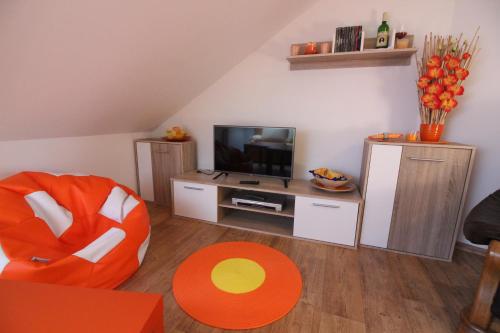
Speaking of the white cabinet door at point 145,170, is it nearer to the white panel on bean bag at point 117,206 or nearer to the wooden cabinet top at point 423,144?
the white panel on bean bag at point 117,206

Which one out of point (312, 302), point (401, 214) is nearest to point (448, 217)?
point (401, 214)

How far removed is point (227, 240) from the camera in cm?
225

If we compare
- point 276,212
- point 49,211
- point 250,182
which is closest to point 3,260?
point 49,211

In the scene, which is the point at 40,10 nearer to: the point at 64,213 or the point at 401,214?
the point at 64,213

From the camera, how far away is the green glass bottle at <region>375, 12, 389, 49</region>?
6.66 ft

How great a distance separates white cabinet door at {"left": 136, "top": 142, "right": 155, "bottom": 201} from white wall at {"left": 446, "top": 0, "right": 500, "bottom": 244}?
129 inches

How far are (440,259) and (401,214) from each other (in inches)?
19.8

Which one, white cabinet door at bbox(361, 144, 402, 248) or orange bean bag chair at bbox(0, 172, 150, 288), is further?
white cabinet door at bbox(361, 144, 402, 248)

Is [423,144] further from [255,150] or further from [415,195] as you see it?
[255,150]

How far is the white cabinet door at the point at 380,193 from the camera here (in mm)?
1959

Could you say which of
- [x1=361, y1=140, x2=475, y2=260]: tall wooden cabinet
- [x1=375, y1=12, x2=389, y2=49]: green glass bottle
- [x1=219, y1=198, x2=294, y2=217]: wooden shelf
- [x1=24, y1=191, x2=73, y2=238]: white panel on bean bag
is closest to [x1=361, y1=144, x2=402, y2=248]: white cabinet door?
[x1=361, y1=140, x2=475, y2=260]: tall wooden cabinet

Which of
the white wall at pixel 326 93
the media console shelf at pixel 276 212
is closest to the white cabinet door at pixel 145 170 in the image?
the media console shelf at pixel 276 212

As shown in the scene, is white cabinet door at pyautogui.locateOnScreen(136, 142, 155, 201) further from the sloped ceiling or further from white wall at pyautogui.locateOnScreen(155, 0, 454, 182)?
white wall at pyautogui.locateOnScreen(155, 0, 454, 182)

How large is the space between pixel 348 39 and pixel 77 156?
9.50 ft
